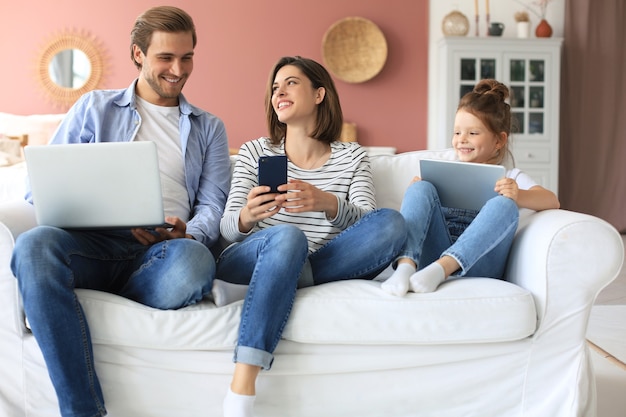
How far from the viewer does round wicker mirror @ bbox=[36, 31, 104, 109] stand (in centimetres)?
520

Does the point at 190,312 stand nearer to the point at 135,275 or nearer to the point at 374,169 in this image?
the point at 135,275

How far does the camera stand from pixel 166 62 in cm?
203

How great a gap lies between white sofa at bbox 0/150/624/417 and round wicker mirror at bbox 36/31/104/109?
3802 mm

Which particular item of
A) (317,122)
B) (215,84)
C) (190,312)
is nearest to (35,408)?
Answer: (190,312)

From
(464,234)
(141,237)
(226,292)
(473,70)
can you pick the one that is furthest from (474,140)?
(473,70)

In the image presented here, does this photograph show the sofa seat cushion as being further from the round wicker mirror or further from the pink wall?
the round wicker mirror

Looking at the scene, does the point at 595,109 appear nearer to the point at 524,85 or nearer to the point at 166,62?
the point at 524,85

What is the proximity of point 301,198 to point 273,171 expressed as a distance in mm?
102

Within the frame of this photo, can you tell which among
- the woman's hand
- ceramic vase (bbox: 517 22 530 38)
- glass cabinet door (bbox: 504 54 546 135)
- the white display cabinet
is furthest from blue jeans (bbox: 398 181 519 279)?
ceramic vase (bbox: 517 22 530 38)

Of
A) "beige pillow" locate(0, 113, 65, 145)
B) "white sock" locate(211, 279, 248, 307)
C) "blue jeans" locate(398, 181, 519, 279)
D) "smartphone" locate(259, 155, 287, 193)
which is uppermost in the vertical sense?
"beige pillow" locate(0, 113, 65, 145)

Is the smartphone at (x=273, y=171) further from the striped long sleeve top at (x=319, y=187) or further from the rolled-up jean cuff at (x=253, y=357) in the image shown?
the rolled-up jean cuff at (x=253, y=357)

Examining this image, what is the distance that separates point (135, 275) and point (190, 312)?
0.19m

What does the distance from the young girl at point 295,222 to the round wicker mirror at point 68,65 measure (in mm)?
3589

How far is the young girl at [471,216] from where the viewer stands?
1.73 m
